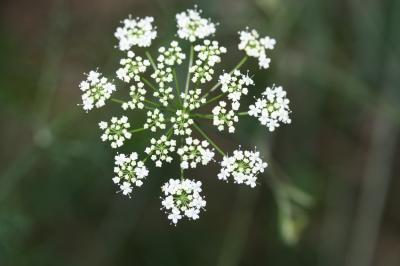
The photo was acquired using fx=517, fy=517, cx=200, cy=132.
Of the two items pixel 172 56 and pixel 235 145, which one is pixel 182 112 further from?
pixel 235 145

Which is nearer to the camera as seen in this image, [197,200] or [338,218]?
[197,200]

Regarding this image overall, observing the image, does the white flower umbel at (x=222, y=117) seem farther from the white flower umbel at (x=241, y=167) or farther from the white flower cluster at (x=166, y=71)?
the white flower cluster at (x=166, y=71)

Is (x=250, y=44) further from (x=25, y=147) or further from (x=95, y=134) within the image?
(x=25, y=147)

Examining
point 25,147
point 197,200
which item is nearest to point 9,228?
point 25,147

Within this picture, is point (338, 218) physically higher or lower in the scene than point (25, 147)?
higher

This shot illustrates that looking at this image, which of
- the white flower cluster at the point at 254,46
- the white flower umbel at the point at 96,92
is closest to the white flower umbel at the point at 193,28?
the white flower cluster at the point at 254,46

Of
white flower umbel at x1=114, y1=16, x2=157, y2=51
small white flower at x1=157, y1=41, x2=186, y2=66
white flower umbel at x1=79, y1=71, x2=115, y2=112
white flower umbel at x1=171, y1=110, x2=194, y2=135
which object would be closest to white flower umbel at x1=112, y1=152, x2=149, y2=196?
white flower umbel at x1=171, y1=110, x2=194, y2=135
